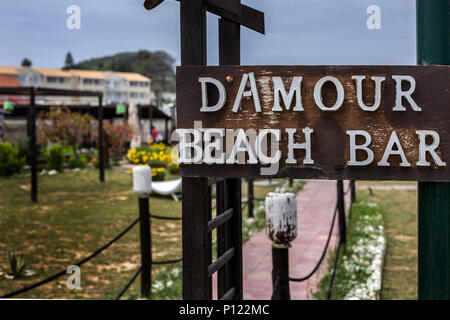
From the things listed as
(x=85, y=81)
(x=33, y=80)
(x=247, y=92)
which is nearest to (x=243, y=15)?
(x=247, y=92)

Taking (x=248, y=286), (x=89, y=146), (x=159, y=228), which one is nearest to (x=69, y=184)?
(x=159, y=228)

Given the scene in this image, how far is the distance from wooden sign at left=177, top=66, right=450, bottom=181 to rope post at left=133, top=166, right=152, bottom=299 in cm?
273

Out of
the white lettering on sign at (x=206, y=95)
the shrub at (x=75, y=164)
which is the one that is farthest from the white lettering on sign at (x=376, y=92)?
the shrub at (x=75, y=164)

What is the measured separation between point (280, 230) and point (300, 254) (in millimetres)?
3187

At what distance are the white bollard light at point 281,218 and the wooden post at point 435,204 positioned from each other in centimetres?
112

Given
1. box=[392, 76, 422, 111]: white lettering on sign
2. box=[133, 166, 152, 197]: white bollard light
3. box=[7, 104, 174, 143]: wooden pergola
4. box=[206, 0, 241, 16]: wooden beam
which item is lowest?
box=[133, 166, 152, 197]: white bollard light

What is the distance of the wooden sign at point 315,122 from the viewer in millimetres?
1777

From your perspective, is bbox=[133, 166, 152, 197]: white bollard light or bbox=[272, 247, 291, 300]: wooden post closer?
bbox=[272, 247, 291, 300]: wooden post

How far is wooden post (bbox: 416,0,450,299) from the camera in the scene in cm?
180

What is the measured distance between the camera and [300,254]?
19.7ft

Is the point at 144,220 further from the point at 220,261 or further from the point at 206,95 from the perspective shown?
the point at 206,95

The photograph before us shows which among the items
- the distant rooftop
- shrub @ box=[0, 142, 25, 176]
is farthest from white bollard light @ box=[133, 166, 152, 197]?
the distant rooftop

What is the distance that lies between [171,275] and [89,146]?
15223 millimetres

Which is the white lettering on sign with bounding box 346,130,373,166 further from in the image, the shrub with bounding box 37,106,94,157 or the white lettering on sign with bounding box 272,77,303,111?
the shrub with bounding box 37,106,94,157
